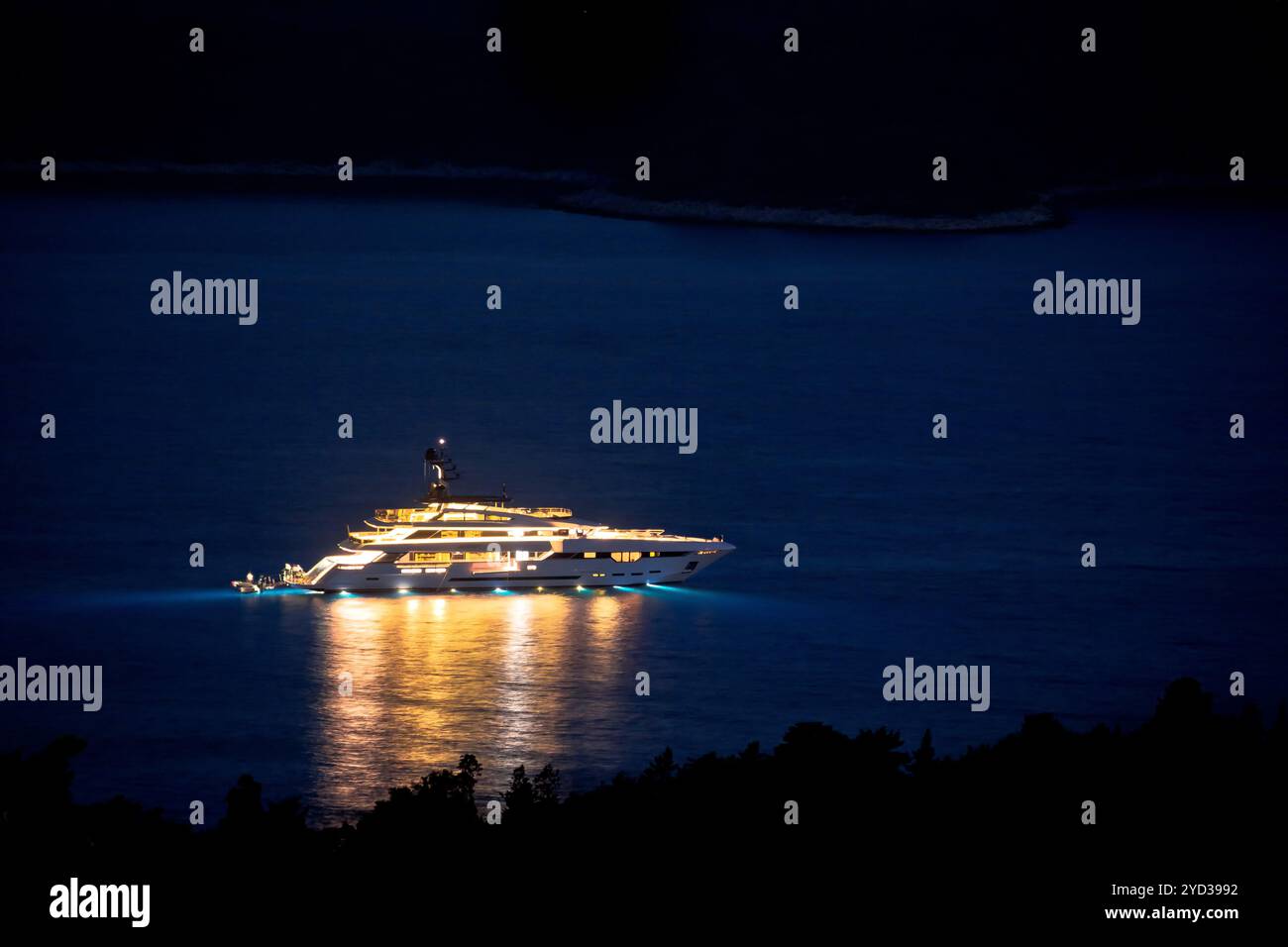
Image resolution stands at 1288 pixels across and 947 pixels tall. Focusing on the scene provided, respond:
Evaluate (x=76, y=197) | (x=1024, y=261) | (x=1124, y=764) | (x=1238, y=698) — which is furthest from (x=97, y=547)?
(x=76, y=197)

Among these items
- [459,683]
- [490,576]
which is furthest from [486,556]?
[459,683]

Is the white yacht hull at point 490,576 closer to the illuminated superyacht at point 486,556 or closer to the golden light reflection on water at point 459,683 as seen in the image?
the illuminated superyacht at point 486,556

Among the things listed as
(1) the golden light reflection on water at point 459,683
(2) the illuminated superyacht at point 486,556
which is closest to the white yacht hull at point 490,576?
(2) the illuminated superyacht at point 486,556

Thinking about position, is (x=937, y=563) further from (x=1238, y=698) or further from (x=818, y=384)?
(x=818, y=384)

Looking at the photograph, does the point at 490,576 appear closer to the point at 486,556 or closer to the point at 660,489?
the point at 486,556

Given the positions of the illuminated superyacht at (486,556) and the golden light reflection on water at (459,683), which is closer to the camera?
the golden light reflection on water at (459,683)

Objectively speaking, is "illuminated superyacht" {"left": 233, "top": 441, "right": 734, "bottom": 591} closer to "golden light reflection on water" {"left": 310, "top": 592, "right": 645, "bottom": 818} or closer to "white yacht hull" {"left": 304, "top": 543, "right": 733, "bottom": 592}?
"white yacht hull" {"left": 304, "top": 543, "right": 733, "bottom": 592}

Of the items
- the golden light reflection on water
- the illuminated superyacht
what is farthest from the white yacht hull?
the golden light reflection on water
